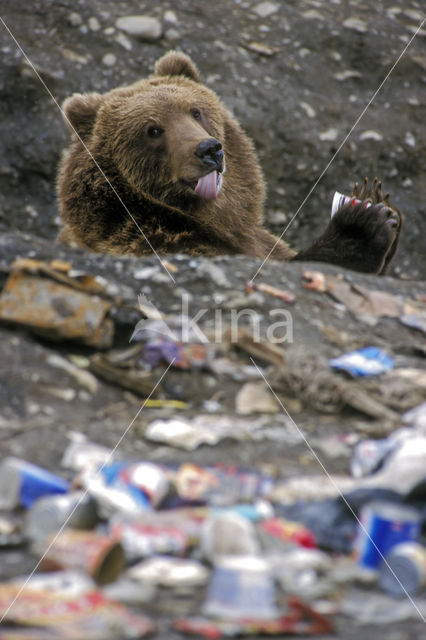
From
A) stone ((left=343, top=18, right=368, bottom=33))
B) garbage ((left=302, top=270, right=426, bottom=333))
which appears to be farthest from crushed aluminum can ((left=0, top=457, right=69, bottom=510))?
stone ((left=343, top=18, right=368, bottom=33))

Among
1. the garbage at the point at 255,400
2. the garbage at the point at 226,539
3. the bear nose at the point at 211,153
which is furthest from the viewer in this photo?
the bear nose at the point at 211,153

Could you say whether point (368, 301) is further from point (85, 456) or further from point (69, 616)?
point (69, 616)

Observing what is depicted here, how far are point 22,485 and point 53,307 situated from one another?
0.91 meters

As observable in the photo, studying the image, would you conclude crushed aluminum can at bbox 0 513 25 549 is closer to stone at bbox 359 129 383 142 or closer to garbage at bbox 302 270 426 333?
garbage at bbox 302 270 426 333

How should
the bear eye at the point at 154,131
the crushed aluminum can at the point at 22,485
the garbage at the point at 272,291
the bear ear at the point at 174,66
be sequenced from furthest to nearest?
the bear ear at the point at 174,66
the bear eye at the point at 154,131
the garbage at the point at 272,291
the crushed aluminum can at the point at 22,485

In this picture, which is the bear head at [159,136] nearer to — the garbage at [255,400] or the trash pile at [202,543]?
the garbage at [255,400]

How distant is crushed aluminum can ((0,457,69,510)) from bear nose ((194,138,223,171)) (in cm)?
210

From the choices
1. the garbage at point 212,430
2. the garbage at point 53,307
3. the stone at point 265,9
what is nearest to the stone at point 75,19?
the stone at point 265,9

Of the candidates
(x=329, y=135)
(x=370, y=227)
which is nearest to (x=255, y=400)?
(x=370, y=227)

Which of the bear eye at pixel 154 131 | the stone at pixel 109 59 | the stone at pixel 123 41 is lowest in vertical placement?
the stone at pixel 109 59

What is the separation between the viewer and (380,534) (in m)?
1.72

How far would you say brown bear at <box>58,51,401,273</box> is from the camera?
3.91 meters

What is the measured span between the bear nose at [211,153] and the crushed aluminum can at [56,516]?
2.19 meters

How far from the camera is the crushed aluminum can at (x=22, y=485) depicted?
187 cm
